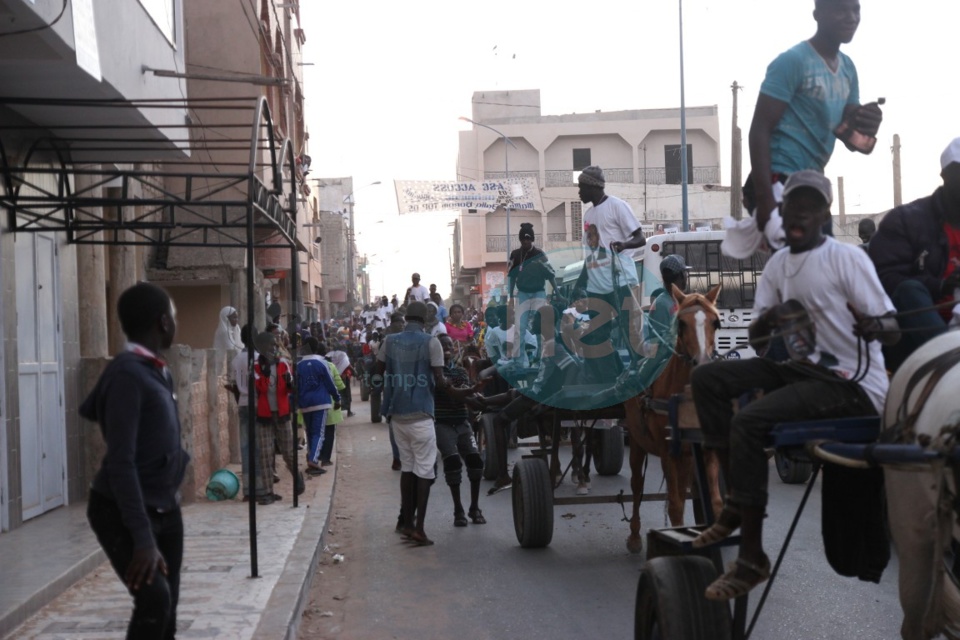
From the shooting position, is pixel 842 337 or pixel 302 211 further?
pixel 302 211

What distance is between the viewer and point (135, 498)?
4.45 meters

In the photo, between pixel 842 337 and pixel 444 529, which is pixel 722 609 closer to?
pixel 842 337

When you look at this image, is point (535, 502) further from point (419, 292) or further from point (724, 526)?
point (419, 292)

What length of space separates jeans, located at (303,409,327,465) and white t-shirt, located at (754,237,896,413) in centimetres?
1103

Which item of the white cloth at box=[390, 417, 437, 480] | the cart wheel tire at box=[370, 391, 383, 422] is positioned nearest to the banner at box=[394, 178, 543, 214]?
A: the cart wheel tire at box=[370, 391, 383, 422]

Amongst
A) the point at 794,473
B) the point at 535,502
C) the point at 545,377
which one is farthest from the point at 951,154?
the point at 794,473

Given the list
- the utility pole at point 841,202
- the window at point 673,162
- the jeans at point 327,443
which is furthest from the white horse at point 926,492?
the window at point 673,162

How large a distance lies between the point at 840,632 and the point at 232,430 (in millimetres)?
11177

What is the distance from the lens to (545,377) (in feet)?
34.4

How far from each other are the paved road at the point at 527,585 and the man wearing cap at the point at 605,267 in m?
1.74

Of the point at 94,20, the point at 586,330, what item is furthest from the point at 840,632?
the point at 94,20

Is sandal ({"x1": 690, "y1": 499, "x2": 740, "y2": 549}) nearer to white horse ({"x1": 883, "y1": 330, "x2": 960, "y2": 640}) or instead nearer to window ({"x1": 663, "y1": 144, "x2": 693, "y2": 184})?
white horse ({"x1": 883, "y1": 330, "x2": 960, "y2": 640})

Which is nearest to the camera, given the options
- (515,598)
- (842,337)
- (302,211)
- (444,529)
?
(842,337)

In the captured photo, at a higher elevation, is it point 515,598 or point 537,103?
point 537,103
